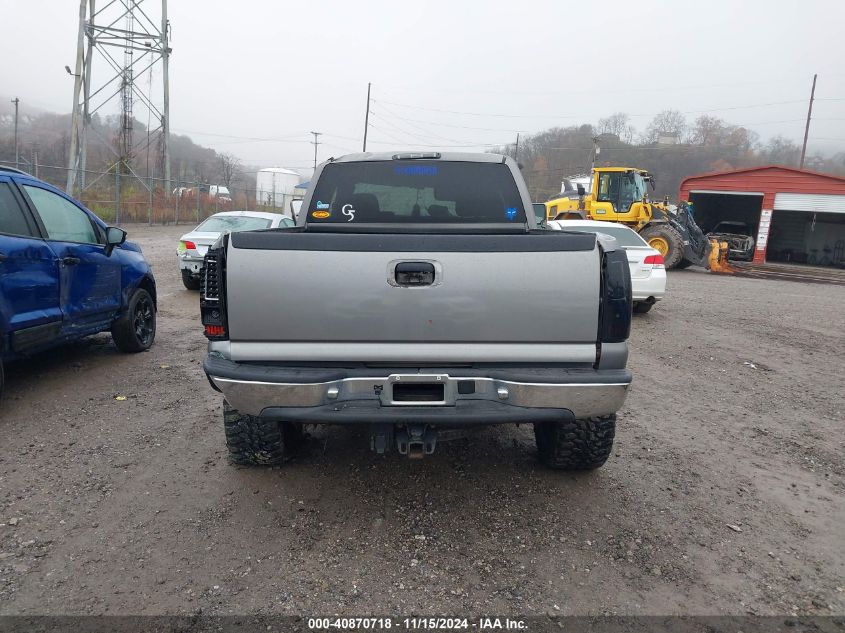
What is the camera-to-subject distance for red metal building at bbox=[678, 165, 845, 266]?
2583cm

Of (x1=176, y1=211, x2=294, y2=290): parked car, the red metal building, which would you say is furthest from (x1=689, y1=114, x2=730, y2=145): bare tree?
(x1=176, y1=211, x2=294, y2=290): parked car

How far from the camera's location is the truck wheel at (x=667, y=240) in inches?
721

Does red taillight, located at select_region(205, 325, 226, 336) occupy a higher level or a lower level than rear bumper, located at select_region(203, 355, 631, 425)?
higher

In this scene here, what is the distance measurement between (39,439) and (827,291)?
62.0 ft

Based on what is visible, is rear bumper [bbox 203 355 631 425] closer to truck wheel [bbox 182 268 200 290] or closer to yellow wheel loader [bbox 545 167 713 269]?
truck wheel [bbox 182 268 200 290]

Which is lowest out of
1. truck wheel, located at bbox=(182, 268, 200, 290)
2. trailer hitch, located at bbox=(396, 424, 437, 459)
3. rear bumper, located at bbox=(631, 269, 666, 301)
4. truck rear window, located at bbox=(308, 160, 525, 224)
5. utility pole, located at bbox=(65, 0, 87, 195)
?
truck wheel, located at bbox=(182, 268, 200, 290)

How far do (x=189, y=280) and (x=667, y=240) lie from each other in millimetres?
14295

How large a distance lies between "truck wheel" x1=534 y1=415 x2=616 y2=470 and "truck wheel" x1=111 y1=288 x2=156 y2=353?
483 centimetres

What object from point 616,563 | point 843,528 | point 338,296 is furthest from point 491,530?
point 843,528

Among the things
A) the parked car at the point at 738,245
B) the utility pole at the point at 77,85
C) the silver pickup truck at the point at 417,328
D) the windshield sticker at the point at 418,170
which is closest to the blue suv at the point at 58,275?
the silver pickup truck at the point at 417,328

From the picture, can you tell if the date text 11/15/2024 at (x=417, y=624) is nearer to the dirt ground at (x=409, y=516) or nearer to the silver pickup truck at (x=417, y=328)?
the dirt ground at (x=409, y=516)

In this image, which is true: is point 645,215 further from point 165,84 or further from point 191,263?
point 165,84

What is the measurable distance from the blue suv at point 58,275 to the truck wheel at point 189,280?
4177 millimetres

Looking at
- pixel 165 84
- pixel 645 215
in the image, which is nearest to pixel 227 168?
pixel 165 84
